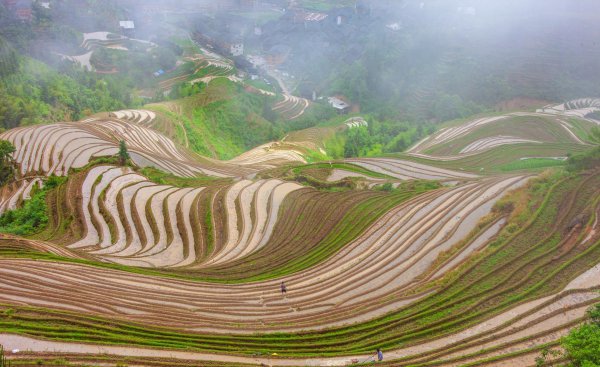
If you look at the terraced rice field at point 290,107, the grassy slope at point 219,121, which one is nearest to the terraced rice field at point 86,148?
the grassy slope at point 219,121

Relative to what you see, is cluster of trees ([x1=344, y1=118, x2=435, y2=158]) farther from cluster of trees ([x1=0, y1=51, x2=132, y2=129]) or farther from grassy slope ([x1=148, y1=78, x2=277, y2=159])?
cluster of trees ([x1=0, y1=51, x2=132, y2=129])

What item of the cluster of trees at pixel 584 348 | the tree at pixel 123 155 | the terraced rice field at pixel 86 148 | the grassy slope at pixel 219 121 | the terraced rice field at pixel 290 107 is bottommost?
the cluster of trees at pixel 584 348

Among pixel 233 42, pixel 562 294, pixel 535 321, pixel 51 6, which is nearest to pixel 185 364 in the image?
pixel 535 321

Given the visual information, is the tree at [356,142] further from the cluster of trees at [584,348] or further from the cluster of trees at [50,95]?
the cluster of trees at [584,348]

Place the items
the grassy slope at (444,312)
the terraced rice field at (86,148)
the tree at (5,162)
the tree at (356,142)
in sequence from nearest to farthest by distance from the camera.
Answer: the grassy slope at (444,312), the tree at (5,162), the terraced rice field at (86,148), the tree at (356,142)

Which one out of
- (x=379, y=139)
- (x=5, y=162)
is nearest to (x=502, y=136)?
(x=379, y=139)

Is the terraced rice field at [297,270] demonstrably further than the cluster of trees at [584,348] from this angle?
Yes
